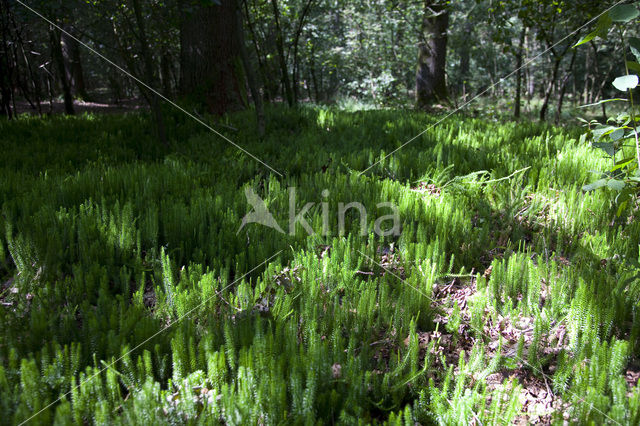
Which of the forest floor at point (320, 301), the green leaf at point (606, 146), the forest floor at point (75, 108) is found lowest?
the forest floor at point (320, 301)

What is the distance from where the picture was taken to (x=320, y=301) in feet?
5.88

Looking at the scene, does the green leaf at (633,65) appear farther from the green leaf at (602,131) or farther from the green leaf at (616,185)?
the green leaf at (616,185)

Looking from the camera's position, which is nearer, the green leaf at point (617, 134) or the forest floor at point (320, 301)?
the forest floor at point (320, 301)

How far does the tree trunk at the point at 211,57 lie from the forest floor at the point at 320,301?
317 centimetres

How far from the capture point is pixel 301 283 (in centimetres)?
189

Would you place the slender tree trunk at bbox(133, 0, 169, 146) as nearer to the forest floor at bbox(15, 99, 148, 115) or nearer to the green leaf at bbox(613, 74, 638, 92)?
the green leaf at bbox(613, 74, 638, 92)

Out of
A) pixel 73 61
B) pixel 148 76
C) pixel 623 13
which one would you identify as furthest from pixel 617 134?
pixel 73 61

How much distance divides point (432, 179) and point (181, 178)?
6.67 feet

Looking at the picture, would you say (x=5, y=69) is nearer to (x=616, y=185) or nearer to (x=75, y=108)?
(x=75, y=108)

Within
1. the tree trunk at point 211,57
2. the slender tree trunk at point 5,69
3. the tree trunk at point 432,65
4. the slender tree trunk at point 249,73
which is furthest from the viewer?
the tree trunk at point 432,65

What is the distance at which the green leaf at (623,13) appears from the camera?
1690 mm

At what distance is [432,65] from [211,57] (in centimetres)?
600

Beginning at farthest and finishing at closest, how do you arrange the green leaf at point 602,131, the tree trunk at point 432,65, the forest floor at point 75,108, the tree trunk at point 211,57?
the forest floor at point 75,108 < the tree trunk at point 432,65 < the tree trunk at point 211,57 < the green leaf at point 602,131

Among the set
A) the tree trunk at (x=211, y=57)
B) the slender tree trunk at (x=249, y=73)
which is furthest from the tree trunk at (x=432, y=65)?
the slender tree trunk at (x=249, y=73)
